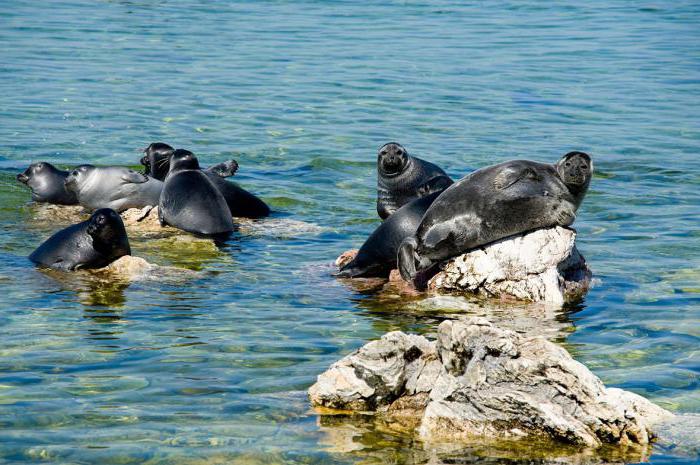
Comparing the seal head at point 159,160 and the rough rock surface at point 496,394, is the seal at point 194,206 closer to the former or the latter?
the seal head at point 159,160

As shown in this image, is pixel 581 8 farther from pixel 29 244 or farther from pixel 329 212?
pixel 29 244

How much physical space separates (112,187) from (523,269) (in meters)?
5.10

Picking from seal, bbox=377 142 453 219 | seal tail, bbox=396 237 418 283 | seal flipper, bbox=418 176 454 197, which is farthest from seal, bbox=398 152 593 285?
seal, bbox=377 142 453 219

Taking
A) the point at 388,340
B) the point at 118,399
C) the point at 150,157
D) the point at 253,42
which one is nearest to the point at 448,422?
the point at 388,340

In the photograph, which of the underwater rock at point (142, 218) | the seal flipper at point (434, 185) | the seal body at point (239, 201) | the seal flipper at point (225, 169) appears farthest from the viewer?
the seal flipper at point (225, 169)

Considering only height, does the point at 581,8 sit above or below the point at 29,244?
above

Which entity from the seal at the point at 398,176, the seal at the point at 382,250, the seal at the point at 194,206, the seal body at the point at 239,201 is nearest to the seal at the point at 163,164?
the seal body at the point at 239,201

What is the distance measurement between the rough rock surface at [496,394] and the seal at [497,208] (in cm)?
296

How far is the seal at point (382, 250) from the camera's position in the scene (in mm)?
9109

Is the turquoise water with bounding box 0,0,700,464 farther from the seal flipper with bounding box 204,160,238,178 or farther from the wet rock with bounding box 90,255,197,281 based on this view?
the seal flipper with bounding box 204,160,238,178

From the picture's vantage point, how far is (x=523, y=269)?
27.6 ft

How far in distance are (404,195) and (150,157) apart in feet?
10.4

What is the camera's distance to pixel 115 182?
11.9m

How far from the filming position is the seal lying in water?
1160cm
